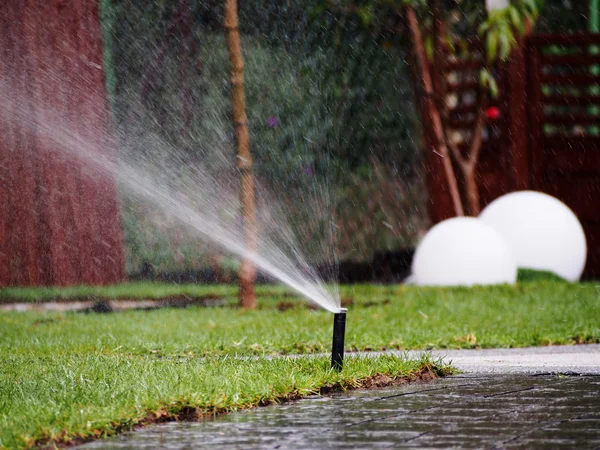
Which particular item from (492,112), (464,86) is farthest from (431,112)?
(492,112)

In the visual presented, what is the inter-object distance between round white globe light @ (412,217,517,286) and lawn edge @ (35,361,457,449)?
15.7 feet

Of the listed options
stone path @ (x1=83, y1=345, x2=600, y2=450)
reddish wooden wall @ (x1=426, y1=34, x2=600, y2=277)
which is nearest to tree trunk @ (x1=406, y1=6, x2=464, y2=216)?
reddish wooden wall @ (x1=426, y1=34, x2=600, y2=277)


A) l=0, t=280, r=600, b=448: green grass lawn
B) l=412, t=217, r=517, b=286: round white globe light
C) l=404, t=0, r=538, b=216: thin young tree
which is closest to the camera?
l=0, t=280, r=600, b=448: green grass lawn

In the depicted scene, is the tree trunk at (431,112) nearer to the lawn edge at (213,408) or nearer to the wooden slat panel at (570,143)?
the wooden slat panel at (570,143)

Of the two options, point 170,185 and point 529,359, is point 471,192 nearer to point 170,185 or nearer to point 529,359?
point 170,185

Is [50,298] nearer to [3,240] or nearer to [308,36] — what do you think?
[3,240]

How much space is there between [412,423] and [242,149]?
17.7 feet

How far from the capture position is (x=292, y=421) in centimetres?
374

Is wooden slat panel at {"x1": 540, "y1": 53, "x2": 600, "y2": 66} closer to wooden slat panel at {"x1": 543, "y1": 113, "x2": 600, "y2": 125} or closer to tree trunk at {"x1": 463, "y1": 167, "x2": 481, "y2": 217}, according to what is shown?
wooden slat panel at {"x1": 543, "y1": 113, "x2": 600, "y2": 125}

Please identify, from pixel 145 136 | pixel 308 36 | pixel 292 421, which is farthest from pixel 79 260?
pixel 292 421

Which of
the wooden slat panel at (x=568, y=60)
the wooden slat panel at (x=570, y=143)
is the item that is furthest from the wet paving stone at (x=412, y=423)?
the wooden slat panel at (x=568, y=60)

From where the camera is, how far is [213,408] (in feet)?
13.0

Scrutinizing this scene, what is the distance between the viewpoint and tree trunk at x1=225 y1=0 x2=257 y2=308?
877 cm

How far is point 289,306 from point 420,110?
4434 mm
